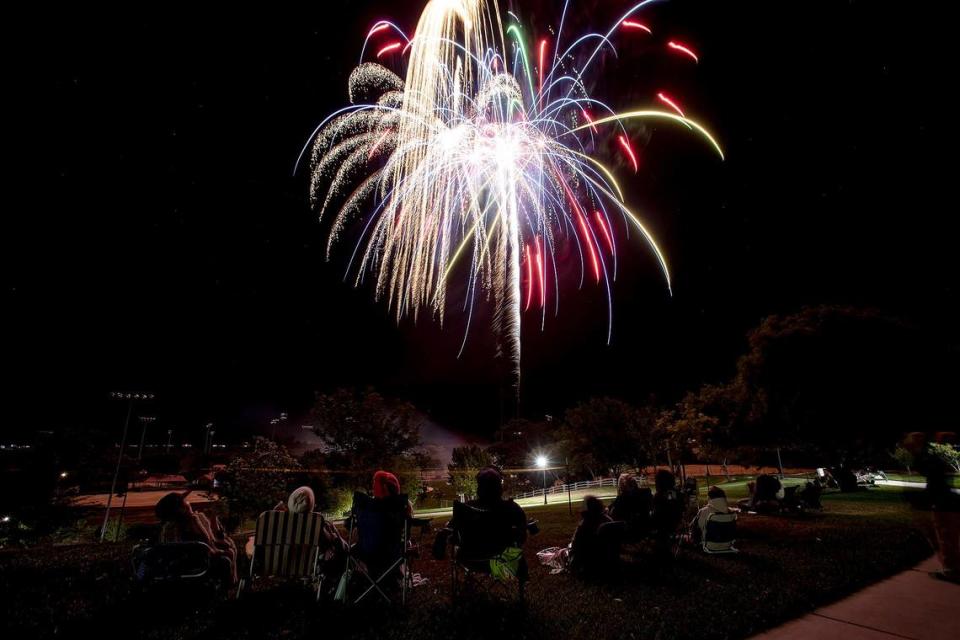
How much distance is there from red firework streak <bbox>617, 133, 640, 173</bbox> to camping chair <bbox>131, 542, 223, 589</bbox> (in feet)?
48.3

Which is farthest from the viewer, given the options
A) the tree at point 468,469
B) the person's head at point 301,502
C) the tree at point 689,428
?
the tree at point 468,469

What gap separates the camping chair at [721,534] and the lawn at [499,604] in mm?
231

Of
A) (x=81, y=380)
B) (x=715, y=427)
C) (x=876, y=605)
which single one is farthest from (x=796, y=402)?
(x=81, y=380)

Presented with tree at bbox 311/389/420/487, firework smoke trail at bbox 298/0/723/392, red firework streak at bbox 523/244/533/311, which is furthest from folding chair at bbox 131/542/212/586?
tree at bbox 311/389/420/487

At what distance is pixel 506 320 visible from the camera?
18.4 metres

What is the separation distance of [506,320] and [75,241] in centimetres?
2654

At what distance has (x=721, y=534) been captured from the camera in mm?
7051

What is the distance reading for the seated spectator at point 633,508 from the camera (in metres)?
6.59

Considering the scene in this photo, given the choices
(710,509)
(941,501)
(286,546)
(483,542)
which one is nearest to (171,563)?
(286,546)

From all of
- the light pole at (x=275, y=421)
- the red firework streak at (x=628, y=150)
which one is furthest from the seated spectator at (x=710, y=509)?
the light pole at (x=275, y=421)

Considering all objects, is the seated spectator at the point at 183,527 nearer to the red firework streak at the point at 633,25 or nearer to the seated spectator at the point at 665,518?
the seated spectator at the point at 665,518

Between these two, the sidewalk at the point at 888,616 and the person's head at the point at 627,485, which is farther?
the person's head at the point at 627,485

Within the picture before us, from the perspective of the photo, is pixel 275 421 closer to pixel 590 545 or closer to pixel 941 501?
pixel 590 545

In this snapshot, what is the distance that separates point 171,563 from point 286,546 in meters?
1.08
